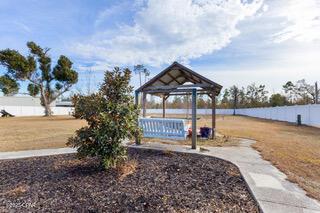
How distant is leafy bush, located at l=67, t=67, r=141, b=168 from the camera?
5.04 metres

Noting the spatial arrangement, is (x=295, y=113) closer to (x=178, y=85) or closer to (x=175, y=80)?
(x=175, y=80)

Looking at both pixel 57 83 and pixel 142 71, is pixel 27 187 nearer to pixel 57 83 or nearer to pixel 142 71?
pixel 57 83

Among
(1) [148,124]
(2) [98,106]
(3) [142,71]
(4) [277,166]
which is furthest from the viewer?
(3) [142,71]

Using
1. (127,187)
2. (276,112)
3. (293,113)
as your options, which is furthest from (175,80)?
(276,112)

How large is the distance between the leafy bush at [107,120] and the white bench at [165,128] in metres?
2.90

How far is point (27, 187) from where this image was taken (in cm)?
447

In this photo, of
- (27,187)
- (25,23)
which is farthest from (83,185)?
(25,23)

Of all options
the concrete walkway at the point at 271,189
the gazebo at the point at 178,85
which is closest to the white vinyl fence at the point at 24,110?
the gazebo at the point at 178,85

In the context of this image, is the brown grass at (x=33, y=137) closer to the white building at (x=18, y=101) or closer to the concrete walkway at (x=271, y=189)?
the concrete walkway at (x=271, y=189)

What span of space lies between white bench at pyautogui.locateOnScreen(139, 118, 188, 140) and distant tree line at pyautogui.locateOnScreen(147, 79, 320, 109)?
31.5 m

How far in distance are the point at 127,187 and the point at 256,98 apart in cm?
5501

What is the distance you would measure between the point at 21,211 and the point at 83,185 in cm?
111

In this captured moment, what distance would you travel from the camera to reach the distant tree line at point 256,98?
43.9m

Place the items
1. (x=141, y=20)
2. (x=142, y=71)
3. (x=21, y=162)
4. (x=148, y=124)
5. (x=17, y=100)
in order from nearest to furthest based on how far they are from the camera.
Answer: (x=21, y=162), (x=148, y=124), (x=141, y=20), (x=142, y=71), (x=17, y=100)
